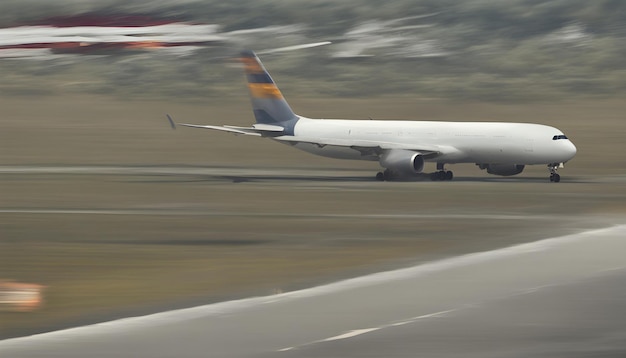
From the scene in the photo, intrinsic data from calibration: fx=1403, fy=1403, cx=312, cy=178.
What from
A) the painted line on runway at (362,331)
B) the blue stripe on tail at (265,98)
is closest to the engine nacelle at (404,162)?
the blue stripe on tail at (265,98)

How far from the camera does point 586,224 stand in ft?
138

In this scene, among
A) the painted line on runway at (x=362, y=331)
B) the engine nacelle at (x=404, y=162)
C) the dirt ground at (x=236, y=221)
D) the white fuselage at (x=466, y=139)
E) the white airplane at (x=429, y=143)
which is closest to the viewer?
the painted line on runway at (x=362, y=331)

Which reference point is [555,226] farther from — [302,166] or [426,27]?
[426,27]

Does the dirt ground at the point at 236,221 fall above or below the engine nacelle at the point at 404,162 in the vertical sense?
below

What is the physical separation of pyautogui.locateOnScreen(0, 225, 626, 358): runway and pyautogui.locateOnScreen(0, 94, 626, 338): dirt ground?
1.74m

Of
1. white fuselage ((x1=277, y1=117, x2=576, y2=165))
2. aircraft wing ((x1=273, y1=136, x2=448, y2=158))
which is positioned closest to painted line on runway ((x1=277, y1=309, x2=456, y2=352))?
white fuselage ((x1=277, y1=117, x2=576, y2=165))

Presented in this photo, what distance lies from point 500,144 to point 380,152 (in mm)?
6549

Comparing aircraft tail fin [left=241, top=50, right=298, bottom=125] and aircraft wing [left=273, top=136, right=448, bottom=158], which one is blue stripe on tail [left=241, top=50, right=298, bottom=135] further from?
aircraft wing [left=273, top=136, right=448, bottom=158]

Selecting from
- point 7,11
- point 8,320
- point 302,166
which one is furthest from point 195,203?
point 7,11

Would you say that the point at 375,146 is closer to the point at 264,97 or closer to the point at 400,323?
the point at 264,97

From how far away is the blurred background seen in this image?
522ft

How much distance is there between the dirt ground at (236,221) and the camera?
2770 centimetres

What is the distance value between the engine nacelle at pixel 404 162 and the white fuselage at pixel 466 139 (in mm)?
1276

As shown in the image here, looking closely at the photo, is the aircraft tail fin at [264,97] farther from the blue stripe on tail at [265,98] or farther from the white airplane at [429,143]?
the white airplane at [429,143]
